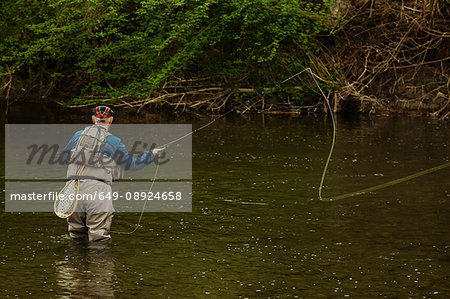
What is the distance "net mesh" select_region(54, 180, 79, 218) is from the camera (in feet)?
25.0

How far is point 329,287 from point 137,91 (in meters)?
14.9

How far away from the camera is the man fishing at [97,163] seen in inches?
300

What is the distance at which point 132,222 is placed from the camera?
897cm

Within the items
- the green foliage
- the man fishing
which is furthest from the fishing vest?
the green foliage

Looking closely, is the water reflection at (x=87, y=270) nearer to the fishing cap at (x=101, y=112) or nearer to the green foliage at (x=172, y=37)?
the fishing cap at (x=101, y=112)

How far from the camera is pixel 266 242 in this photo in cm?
804

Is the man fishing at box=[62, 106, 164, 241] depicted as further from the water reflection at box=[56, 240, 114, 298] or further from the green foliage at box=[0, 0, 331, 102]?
the green foliage at box=[0, 0, 331, 102]

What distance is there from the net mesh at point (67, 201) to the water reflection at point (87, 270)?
13.4 inches

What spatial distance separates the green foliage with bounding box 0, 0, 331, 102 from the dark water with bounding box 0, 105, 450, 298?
7.32 meters

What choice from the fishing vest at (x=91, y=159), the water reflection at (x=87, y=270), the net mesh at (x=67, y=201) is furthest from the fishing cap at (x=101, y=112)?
the water reflection at (x=87, y=270)

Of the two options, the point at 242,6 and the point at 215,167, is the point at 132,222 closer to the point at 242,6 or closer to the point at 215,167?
the point at 215,167

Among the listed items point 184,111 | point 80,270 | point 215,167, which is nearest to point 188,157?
point 215,167

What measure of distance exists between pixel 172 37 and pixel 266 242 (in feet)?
39.8

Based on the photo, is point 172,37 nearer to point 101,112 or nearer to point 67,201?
point 101,112
